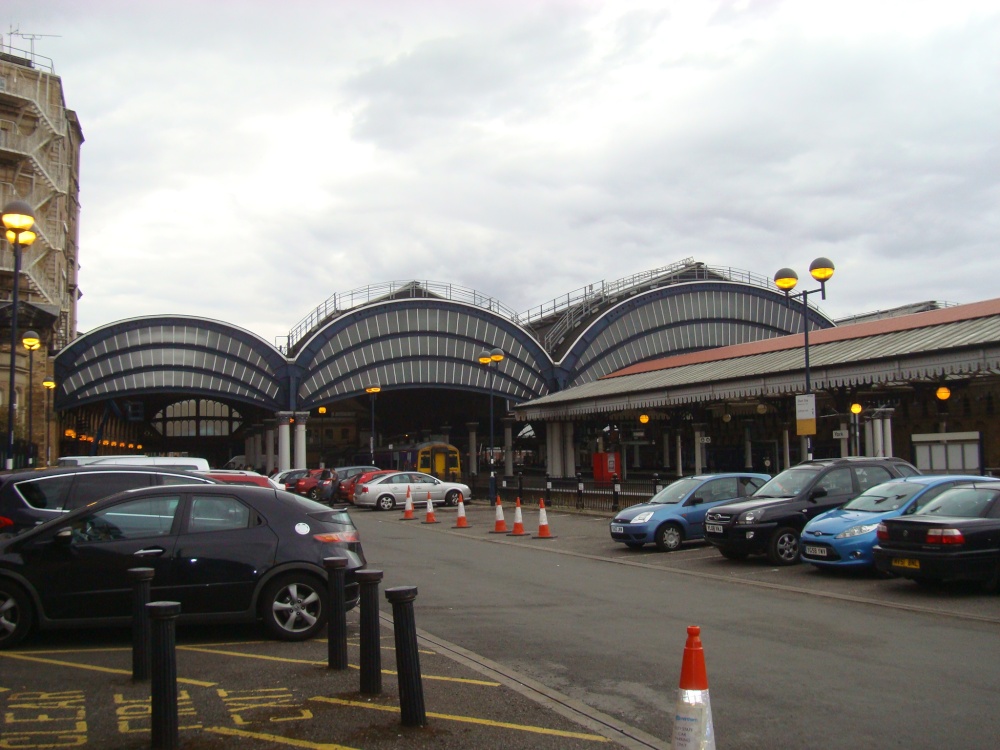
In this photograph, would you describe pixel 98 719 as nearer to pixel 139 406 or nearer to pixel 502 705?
pixel 502 705

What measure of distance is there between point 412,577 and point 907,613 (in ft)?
24.0

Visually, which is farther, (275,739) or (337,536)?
(337,536)

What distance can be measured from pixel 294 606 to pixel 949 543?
8.14 meters

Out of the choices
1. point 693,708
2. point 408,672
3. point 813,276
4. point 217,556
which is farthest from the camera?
point 813,276

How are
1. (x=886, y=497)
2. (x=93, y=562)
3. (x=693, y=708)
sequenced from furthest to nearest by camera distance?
A: 1. (x=886, y=497)
2. (x=93, y=562)
3. (x=693, y=708)

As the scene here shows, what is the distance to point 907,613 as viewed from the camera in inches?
433

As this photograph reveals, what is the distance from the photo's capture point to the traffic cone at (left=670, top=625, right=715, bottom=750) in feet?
15.4

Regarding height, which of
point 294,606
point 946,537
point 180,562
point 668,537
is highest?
point 180,562

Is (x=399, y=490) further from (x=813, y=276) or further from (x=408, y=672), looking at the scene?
(x=408, y=672)

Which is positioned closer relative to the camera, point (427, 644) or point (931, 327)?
point (427, 644)

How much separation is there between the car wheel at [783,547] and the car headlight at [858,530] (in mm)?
1678

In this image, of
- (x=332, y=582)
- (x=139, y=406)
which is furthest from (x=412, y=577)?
(x=139, y=406)

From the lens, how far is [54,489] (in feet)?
37.0

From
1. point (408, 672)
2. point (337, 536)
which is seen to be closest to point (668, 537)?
point (337, 536)
